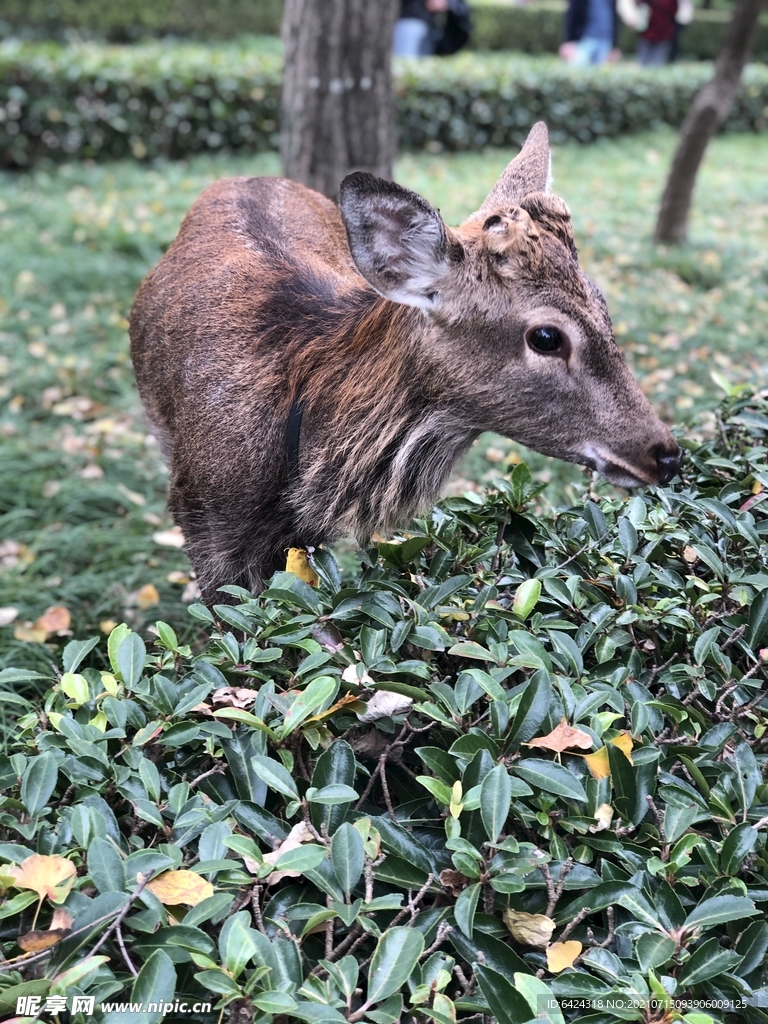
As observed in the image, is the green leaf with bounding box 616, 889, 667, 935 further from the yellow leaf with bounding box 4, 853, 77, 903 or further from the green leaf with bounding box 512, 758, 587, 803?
the yellow leaf with bounding box 4, 853, 77, 903

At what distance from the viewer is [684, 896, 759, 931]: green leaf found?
1467 millimetres

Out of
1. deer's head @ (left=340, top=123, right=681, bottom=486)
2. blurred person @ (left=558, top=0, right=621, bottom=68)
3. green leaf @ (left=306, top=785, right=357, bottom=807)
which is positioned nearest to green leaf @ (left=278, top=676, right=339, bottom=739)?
green leaf @ (left=306, top=785, right=357, bottom=807)

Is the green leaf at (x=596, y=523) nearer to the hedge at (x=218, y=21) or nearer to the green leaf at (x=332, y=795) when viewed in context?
the green leaf at (x=332, y=795)

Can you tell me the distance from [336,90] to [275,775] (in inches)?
184

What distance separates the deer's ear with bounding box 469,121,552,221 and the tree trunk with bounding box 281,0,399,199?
245 cm

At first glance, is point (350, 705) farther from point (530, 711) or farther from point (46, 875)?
point (46, 875)

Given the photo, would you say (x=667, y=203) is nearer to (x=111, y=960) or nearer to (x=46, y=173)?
(x=46, y=173)

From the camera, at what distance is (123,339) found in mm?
6160

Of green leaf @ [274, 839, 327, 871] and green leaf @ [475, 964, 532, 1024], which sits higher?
green leaf @ [274, 839, 327, 871]

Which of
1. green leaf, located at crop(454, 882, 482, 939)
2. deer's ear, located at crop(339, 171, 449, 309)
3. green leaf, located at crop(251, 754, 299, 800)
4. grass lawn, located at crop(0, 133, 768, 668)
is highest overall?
deer's ear, located at crop(339, 171, 449, 309)

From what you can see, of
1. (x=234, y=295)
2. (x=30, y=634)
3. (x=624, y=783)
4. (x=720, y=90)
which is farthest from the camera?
(x=720, y=90)

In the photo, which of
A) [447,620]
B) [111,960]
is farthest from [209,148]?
[111,960]

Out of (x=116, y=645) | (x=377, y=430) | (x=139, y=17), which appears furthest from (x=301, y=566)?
(x=139, y=17)

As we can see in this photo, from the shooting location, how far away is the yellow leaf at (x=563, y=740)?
1.65 metres
